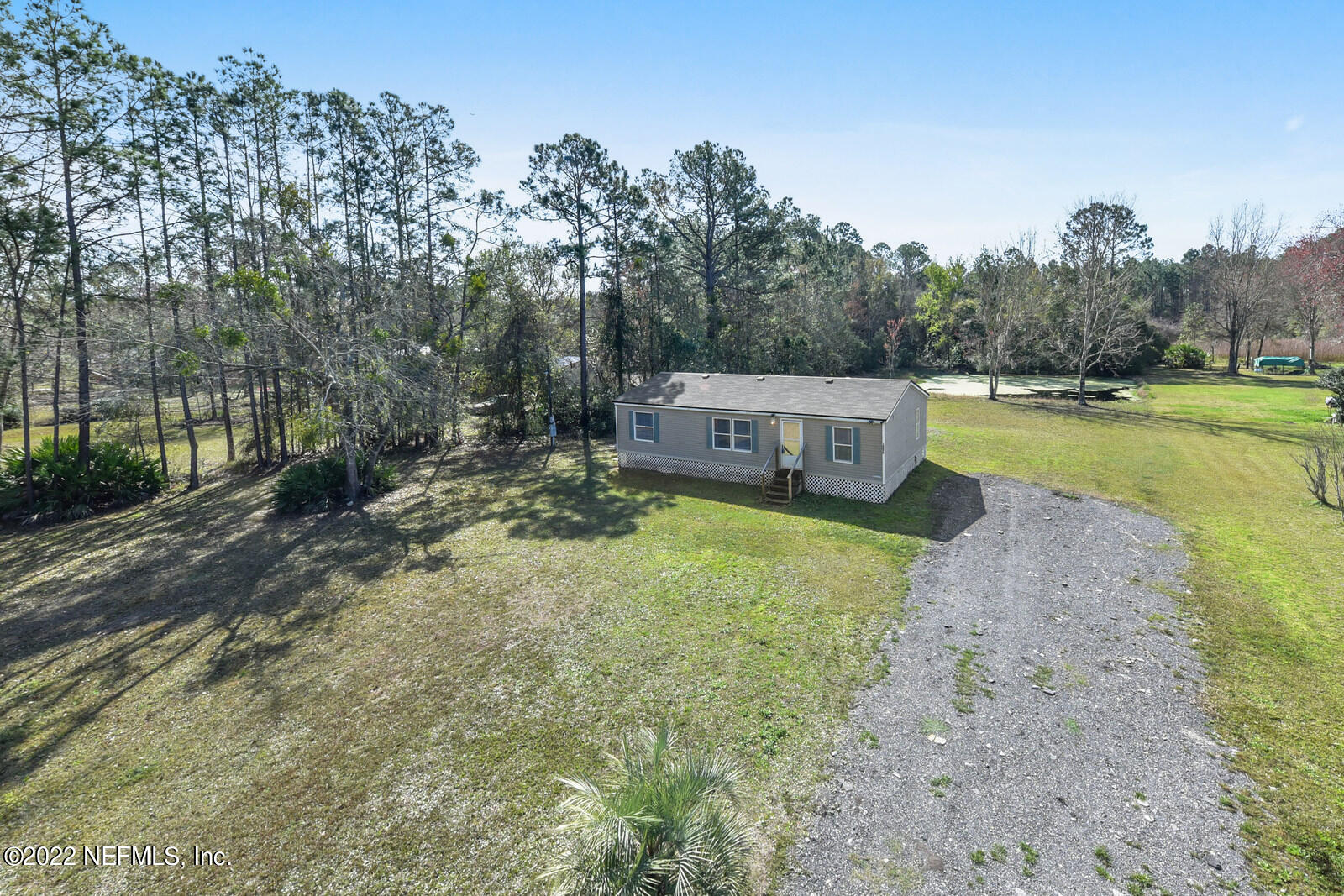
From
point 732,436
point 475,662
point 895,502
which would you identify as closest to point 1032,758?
point 475,662

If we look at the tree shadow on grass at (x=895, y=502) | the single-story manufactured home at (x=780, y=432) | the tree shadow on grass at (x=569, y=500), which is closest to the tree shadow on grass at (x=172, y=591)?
the tree shadow on grass at (x=569, y=500)

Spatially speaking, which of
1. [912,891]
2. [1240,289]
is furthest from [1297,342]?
[912,891]

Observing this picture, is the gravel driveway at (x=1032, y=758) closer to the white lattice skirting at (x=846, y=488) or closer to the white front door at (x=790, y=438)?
the white lattice skirting at (x=846, y=488)

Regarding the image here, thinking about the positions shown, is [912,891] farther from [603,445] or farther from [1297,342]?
[1297,342]

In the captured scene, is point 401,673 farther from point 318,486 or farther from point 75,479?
point 75,479

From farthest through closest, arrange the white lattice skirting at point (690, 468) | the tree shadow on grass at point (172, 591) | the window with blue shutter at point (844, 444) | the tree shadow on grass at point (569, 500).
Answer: the white lattice skirting at point (690, 468)
the window with blue shutter at point (844, 444)
the tree shadow on grass at point (569, 500)
the tree shadow on grass at point (172, 591)

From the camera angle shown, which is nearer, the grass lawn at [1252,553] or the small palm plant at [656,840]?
the small palm plant at [656,840]

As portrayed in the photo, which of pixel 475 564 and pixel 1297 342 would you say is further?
pixel 1297 342

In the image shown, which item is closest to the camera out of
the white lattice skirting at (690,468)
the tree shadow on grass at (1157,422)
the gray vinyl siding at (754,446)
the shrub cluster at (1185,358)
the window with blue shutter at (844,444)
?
the gray vinyl siding at (754,446)
